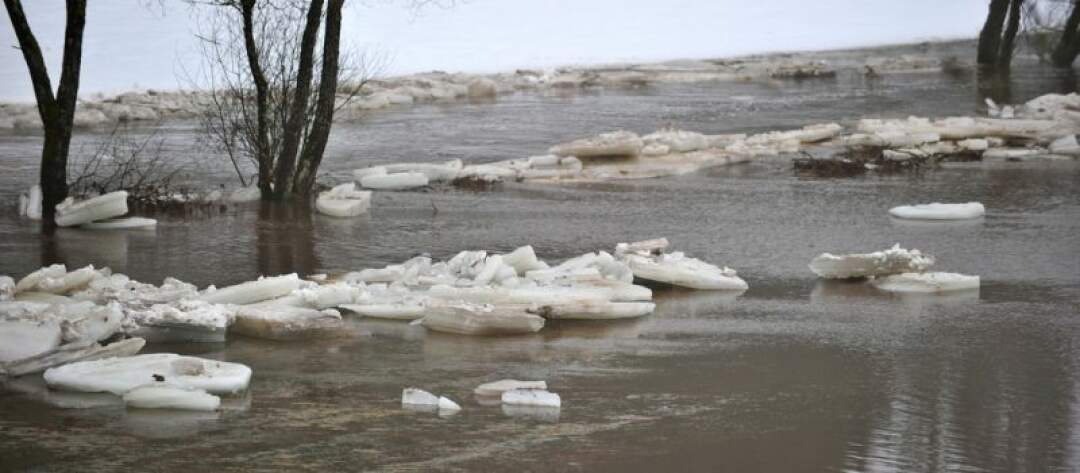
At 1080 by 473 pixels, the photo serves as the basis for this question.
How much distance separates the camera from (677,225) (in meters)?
11.8

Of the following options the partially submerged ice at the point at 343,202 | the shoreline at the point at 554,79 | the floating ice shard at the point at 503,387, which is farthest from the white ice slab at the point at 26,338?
the shoreline at the point at 554,79

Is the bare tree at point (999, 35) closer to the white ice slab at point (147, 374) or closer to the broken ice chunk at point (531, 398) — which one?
the broken ice chunk at point (531, 398)

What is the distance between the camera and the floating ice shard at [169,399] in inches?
252

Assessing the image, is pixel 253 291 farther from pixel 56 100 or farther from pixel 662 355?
→ pixel 56 100

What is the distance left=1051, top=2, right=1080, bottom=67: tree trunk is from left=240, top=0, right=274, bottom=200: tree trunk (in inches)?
766

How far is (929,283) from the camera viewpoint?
929 centimetres

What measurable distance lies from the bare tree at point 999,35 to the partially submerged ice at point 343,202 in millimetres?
17303

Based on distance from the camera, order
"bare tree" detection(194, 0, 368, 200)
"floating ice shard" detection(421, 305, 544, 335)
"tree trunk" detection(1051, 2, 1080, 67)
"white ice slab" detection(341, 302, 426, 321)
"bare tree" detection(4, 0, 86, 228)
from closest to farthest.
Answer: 1. "floating ice shard" detection(421, 305, 544, 335)
2. "white ice slab" detection(341, 302, 426, 321)
3. "bare tree" detection(4, 0, 86, 228)
4. "bare tree" detection(194, 0, 368, 200)
5. "tree trunk" detection(1051, 2, 1080, 67)

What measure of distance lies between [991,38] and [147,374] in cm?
2495

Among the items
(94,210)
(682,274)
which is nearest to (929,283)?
(682,274)

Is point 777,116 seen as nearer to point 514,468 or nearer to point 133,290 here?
point 133,290

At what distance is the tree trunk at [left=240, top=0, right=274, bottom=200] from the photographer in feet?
40.3

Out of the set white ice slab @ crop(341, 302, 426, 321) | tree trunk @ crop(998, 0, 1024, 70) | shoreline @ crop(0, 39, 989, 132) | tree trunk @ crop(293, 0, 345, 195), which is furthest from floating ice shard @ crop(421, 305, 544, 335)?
tree trunk @ crop(998, 0, 1024, 70)

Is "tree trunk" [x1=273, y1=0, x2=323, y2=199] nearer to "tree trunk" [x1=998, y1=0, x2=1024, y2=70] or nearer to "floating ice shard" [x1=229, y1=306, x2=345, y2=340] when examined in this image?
"floating ice shard" [x1=229, y1=306, x2=345, y2=340]
